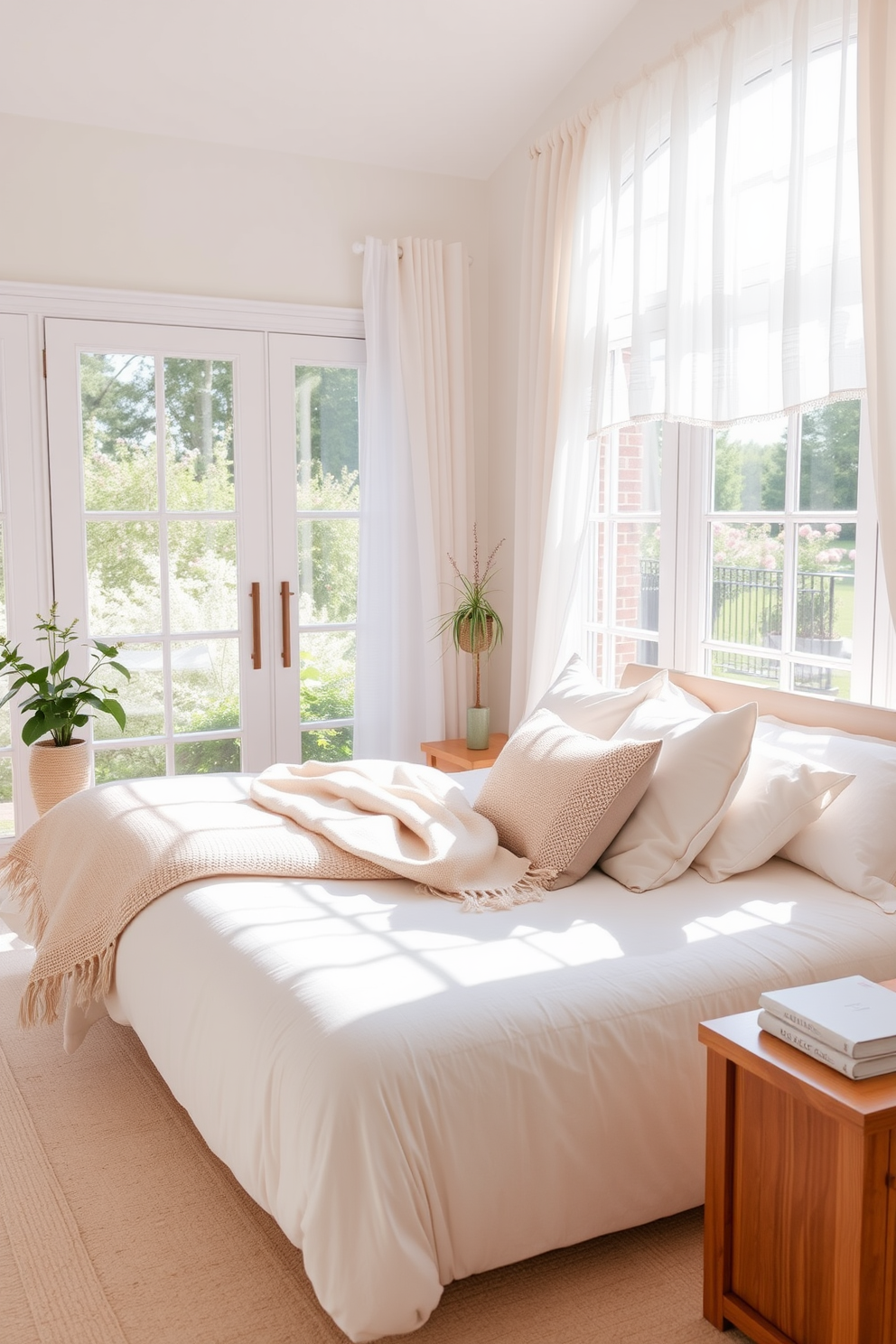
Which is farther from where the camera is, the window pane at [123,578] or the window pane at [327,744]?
the window pane at [327,744]

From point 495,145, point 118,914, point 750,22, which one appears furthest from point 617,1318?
point 495,145

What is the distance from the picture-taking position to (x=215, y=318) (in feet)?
14.8

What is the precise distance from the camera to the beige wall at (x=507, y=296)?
167 inches

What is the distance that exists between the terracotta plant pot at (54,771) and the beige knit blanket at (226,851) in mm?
880

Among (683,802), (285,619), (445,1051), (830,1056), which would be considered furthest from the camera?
(285,619)

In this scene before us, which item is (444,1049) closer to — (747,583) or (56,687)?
(747,583)

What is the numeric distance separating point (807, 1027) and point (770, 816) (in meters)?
0.99

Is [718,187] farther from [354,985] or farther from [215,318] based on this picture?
[354,985]

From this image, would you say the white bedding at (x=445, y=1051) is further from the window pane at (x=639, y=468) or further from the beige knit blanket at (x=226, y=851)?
the window pane at (x=639, y=468)

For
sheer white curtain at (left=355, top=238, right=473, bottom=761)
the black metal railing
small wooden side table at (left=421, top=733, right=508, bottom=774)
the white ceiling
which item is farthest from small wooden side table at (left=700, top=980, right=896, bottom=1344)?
the white ceiling

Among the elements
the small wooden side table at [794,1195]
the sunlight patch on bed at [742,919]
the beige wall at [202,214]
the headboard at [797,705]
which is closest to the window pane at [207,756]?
the beige wall at [202,214]

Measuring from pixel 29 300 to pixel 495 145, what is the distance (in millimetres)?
1992

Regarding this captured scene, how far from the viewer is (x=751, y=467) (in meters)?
3.57

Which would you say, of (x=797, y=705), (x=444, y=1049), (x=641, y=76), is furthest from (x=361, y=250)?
(x=444, y=1049)
